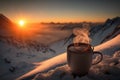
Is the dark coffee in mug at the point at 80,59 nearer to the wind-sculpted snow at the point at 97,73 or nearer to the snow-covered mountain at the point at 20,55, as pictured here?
the wind-sculpted snow at the point at 97,73

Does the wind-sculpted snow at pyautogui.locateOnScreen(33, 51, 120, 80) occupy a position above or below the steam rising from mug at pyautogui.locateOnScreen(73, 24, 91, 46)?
below

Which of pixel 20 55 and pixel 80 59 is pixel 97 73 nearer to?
pixel 80 59

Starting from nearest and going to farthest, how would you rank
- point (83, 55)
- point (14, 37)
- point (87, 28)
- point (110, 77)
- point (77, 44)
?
point (83, 55), point (110, 77), point (77, 44), point (87, 28), point (14, 37)

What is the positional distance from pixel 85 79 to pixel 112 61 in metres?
0.75

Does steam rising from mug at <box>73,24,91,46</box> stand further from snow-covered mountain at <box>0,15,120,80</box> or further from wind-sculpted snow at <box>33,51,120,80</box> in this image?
snow-covered mountain at <box>0,15,120,80</box>

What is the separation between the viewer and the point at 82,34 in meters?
2.97

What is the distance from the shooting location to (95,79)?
2.54 meters

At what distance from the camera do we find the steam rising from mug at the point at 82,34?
2920 mm

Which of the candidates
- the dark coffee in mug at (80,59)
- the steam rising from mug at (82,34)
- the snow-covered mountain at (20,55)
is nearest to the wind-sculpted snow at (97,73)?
the dark coffee in mug at (80,59)

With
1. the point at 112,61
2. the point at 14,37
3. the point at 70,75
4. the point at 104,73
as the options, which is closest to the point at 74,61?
the point at 70,75

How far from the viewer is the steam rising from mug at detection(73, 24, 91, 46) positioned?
2920mm

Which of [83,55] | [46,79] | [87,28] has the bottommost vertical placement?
[46,79]

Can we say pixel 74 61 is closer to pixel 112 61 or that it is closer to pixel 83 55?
pixel 83 55

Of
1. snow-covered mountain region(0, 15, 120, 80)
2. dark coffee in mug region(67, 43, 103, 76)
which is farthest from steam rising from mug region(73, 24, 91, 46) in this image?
snow-covered mountain region(0, 15, 120, 80)
